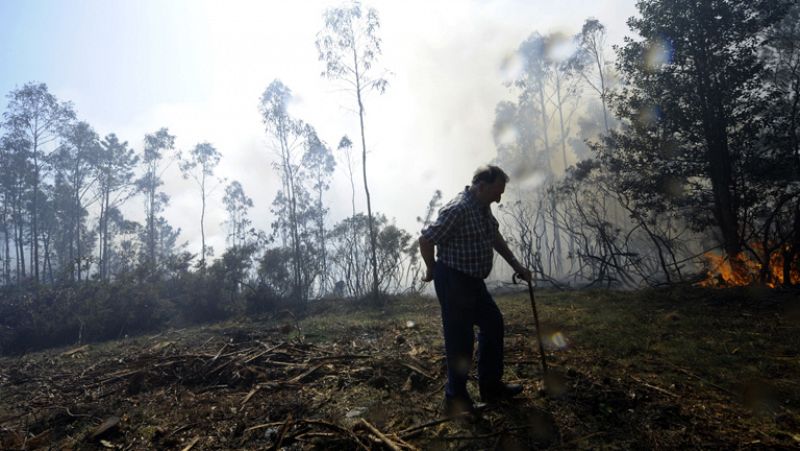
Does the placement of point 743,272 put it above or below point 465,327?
below

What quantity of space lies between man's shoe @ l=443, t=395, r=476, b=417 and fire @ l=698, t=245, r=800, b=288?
7013mm

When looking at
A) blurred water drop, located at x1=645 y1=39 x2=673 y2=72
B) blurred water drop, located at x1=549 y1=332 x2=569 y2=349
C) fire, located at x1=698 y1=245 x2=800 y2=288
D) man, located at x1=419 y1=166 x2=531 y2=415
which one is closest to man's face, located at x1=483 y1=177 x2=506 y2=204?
man, located at x1=419 y1=166 x2=531 y2=415

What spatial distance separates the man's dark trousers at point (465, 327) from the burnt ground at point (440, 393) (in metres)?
0.28

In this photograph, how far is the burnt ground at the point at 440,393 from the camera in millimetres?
2480

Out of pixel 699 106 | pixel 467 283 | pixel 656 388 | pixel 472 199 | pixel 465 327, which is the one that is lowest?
pixel 656 388

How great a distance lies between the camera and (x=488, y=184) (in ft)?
9.93

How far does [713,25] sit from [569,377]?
11020 millimetres

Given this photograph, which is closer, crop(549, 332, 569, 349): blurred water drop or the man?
the man

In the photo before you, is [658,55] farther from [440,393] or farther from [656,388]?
[440,393]

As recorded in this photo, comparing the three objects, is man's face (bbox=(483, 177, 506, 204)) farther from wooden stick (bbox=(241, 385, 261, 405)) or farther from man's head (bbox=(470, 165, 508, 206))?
wooden stick (bbox=(241, 385, 261, 405))

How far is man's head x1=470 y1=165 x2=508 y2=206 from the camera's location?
3027mm

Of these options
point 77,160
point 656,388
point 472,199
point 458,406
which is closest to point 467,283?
point 472,199

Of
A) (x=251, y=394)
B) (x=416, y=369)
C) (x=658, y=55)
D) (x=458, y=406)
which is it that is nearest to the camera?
(x=458, y=406)

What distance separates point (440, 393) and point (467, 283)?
123 centimetres
